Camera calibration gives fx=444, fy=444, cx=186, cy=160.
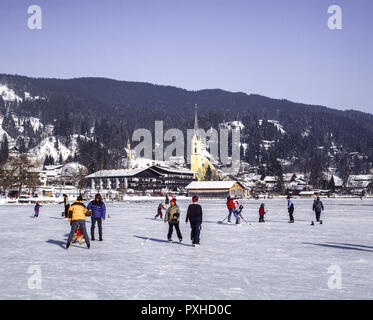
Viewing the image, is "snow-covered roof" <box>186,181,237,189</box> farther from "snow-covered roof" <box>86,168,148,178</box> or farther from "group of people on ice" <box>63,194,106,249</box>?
"group of people on ice" <box>63,194,106,249</box>

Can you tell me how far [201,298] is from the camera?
759 cm

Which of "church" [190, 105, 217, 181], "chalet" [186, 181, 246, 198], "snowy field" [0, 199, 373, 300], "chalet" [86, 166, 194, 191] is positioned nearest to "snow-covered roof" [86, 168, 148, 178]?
"chalet" [86, 166, 194, 191]

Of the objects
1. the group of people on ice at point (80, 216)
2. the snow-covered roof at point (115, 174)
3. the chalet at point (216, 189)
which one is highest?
the snow-covered roof at point (115, 174)

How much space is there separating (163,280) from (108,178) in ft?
394

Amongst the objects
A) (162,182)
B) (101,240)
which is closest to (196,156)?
(162,182)

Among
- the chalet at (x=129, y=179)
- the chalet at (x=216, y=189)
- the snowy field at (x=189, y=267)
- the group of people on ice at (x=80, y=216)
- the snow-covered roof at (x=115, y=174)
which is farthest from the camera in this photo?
the chalet at (x=129, y=179)

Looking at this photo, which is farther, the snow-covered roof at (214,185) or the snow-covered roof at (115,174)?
the snow-covered roof at (115,174)

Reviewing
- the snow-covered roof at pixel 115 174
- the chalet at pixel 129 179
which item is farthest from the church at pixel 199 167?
the snow-covered roof at pixel 115 174

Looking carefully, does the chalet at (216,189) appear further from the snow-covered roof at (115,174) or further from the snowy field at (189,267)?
the snowy field at (189,267)

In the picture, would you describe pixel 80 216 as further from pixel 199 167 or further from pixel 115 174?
pixel 199 167

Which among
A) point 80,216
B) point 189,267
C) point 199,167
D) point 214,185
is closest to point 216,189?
point 214,185

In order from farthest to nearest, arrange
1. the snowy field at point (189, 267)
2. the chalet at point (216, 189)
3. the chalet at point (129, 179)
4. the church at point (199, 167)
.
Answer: the church at point (199, 167) → the chalet at point (129, 179) → the chalet at point (216, 189) → the snowy field at point (189, 267)
